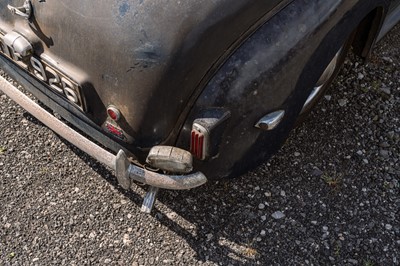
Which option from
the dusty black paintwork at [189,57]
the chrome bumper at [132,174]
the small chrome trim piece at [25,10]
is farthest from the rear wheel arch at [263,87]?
the small chrome trim piece at [25,10]

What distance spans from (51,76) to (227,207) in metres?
1.17

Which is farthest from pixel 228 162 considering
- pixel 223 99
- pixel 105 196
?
pixel 105 196

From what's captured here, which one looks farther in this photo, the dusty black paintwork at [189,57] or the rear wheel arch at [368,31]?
the rear wheel arch at [368,31]

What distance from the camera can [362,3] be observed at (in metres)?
2.59

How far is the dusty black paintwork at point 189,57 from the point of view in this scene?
215 cm

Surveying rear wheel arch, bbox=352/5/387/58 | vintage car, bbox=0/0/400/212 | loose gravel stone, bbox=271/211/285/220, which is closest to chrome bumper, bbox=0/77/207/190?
vintage car, bbox=0/0/400/212

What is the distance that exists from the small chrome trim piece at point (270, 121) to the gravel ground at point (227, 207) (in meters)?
0.70

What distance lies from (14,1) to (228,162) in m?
1.23

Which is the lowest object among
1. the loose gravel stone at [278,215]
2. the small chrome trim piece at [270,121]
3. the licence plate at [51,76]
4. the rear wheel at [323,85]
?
the loose gravel stone at [278,215]

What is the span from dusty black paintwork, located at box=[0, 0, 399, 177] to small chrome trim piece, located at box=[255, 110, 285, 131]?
3cm

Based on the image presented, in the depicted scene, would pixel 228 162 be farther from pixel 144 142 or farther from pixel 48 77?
pixel 48 77

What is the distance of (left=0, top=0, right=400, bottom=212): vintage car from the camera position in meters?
2.16

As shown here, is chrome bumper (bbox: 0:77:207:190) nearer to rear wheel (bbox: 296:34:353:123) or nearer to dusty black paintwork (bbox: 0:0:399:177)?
dusty black paintwork (bbox: 0:0:399:177)

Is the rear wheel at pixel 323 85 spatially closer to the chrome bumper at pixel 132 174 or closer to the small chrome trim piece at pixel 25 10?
the chrome bumper at pixel 132 174
